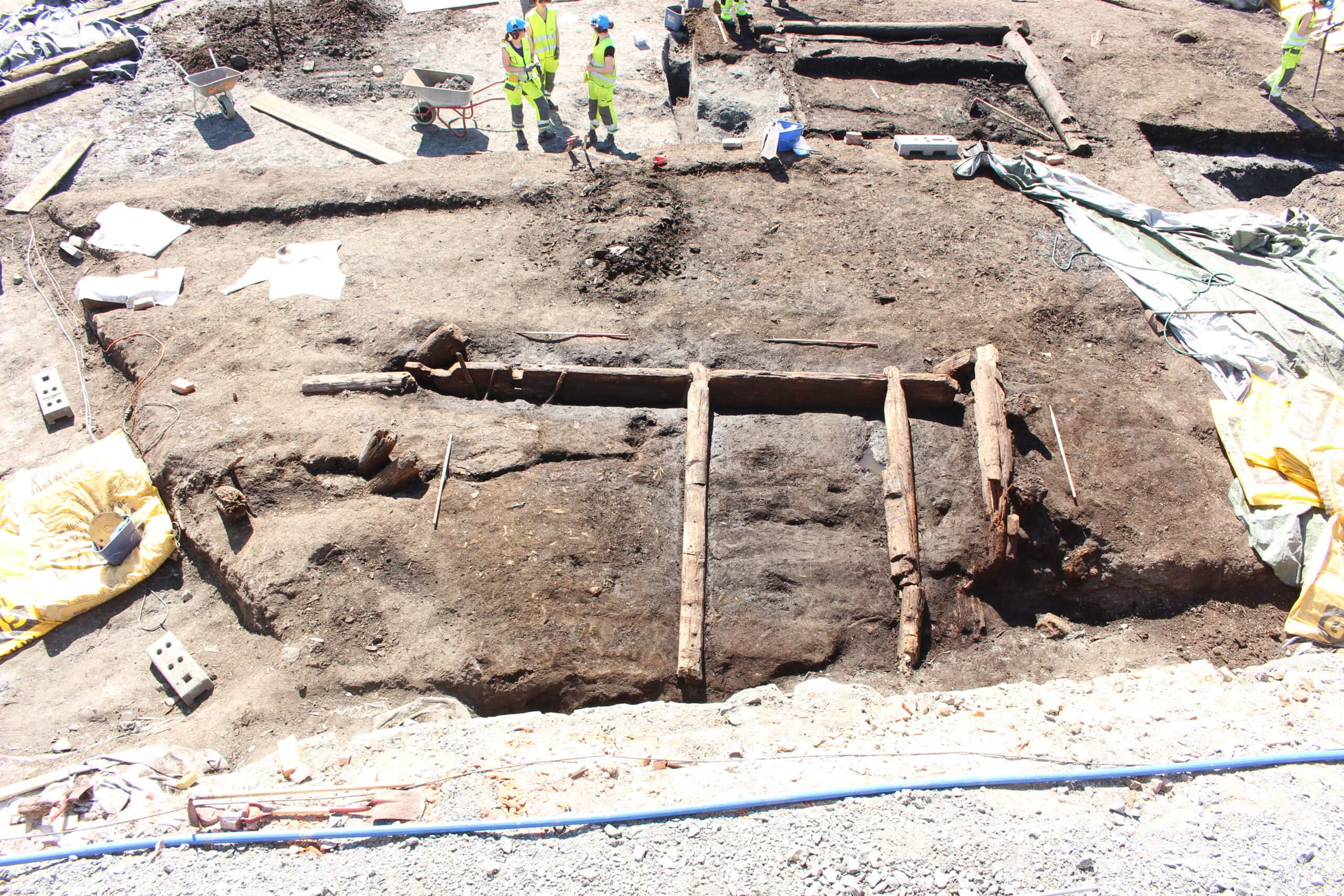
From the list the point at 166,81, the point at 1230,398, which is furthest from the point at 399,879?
the point at 166,81

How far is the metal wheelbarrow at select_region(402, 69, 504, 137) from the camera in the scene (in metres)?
9.57

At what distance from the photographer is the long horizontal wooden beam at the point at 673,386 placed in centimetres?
602

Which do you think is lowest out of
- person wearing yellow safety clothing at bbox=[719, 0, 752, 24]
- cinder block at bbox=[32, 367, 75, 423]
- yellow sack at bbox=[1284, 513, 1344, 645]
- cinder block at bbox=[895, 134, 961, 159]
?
yellow sack at bbox=[1284, 513, 1344, 645]

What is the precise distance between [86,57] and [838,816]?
1359 centimetres

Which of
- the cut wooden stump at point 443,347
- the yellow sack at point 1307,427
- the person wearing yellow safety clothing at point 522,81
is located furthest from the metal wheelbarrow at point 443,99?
the yellow sack at point 1307,427

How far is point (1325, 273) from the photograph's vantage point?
23.2ft

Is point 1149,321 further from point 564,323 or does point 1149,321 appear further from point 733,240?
point 564,323

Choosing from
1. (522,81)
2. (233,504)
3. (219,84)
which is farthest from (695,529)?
→ (219,84)

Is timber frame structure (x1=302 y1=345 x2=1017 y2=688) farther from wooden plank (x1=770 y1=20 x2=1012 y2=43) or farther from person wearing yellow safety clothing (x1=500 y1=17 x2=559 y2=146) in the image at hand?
wooden plank (x1=770 y1=20 x2=1012 y2=43)

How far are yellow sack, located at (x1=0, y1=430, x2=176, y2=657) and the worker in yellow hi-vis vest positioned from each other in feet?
22.6

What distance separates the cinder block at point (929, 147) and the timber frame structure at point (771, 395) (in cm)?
372

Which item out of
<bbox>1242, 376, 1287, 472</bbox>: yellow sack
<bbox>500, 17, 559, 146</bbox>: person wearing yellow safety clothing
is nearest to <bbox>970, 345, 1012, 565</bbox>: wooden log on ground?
<bbox>1242, 376, 1287, 472</bbox>: yellow sack

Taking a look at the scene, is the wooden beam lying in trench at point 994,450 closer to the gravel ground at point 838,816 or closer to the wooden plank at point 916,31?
the gravel ground at point 838,816

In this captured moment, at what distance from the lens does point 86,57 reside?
35.2ft
